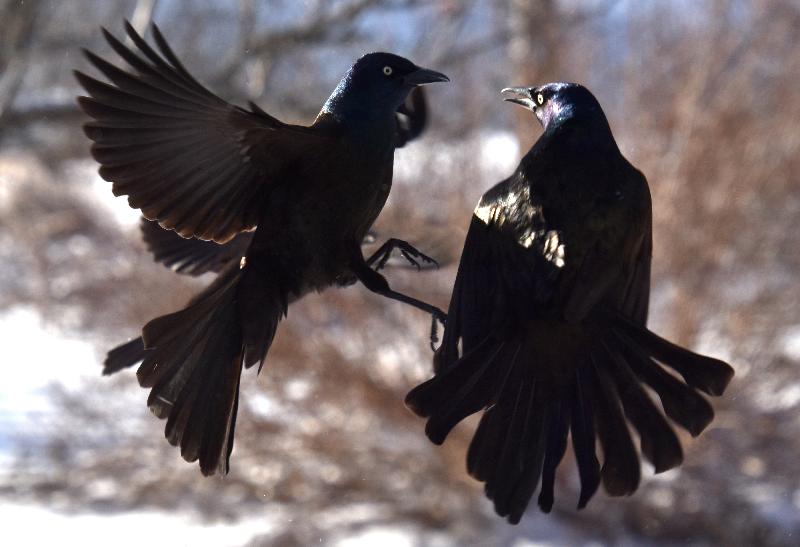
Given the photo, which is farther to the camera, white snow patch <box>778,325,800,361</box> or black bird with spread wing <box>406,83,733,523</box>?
white snow patch <box>778,325,800,361</box>

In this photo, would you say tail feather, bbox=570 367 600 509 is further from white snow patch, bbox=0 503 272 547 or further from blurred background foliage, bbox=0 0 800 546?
white snow patch, bbox=0 503 272 547

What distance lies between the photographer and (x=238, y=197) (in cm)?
196

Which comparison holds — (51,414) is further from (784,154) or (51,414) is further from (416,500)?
(784,154)

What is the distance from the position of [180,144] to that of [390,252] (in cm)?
54

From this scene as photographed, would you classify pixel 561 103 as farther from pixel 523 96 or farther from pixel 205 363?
pixel 205 363

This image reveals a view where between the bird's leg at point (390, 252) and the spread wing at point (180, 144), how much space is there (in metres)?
0.27

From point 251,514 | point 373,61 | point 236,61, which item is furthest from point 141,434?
point 373,61

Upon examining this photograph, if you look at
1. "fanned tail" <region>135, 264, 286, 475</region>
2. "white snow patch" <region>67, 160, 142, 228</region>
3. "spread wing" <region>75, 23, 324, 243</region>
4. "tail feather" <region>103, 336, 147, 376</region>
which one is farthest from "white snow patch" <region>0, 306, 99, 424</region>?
"spread wing" <region>75, 23, 324, 243</region>

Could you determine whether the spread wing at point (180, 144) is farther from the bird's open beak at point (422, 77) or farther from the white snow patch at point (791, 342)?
the white snow patch at point (791, 342)

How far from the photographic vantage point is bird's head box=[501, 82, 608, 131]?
6.13 feet

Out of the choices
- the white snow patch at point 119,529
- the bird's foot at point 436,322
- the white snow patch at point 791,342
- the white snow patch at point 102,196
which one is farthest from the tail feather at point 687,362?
the white snow patch at point 102,196

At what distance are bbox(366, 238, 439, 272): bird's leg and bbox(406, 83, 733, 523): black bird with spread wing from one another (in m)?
0.18

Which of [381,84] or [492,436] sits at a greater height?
[381,84]

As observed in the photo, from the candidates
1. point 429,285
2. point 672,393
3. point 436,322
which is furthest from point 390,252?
point 429,285
